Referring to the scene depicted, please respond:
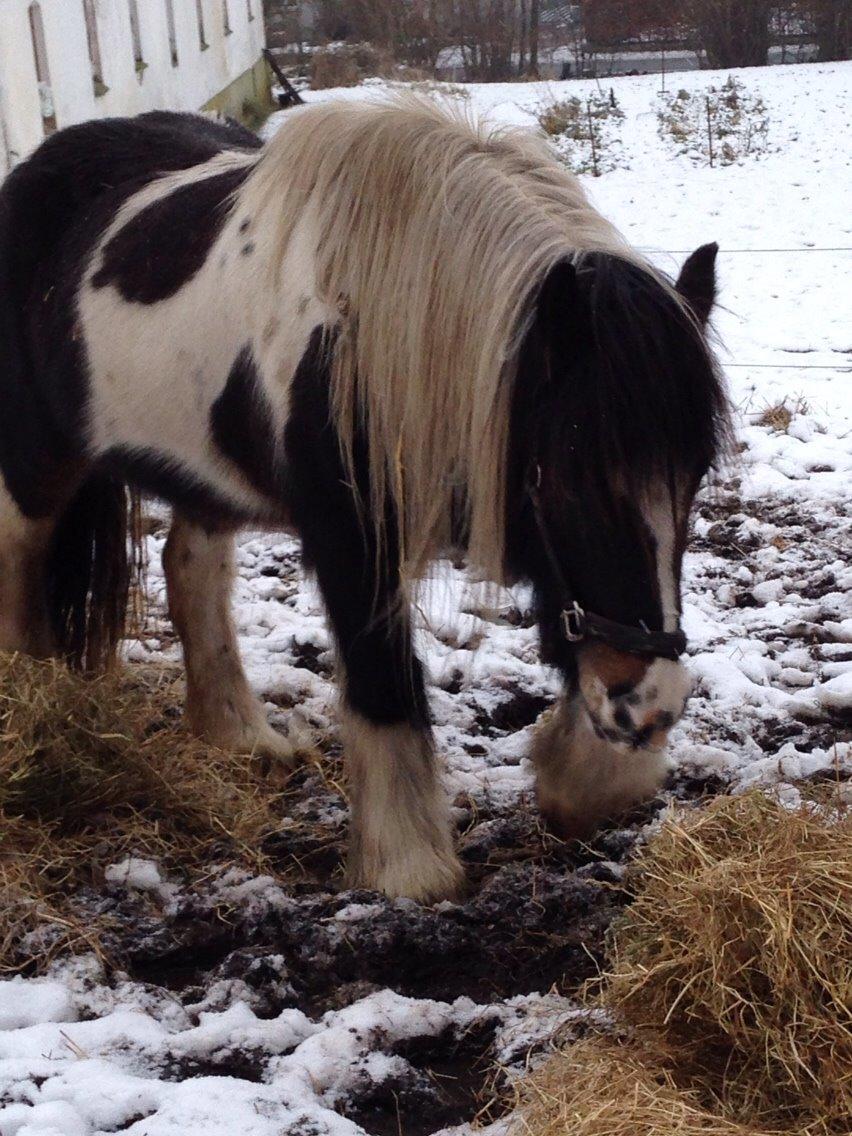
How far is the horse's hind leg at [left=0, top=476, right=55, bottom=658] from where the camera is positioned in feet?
11.3

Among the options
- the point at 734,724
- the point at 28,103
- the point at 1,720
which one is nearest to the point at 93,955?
the point at 1,720

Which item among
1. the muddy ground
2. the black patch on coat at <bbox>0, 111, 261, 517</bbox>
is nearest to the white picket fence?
the black patch on coat at <bbox>0, 111, 261, 517</bbox>

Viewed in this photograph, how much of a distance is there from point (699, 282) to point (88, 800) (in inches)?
67.6

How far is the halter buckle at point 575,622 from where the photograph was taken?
86.7 inches

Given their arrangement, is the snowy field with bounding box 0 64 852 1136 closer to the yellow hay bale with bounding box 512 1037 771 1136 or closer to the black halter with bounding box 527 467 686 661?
the yellow hay bale with bounding box 512 1037 771 1136

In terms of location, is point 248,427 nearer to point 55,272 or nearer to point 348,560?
point 348,560

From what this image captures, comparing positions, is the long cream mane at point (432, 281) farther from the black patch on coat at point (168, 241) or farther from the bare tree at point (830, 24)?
the bare tree at point (830, 24)

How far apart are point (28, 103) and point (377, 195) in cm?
629

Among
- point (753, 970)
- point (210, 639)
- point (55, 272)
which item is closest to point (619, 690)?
point (753, 970)

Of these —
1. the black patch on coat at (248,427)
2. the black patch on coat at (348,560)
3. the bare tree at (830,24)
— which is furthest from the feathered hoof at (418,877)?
the bare tree at (830,24)

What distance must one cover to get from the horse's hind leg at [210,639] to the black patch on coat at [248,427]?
0.68m

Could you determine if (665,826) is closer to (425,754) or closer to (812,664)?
(425,754)

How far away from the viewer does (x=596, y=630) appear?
219 cm

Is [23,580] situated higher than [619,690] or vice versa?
[619,690]
